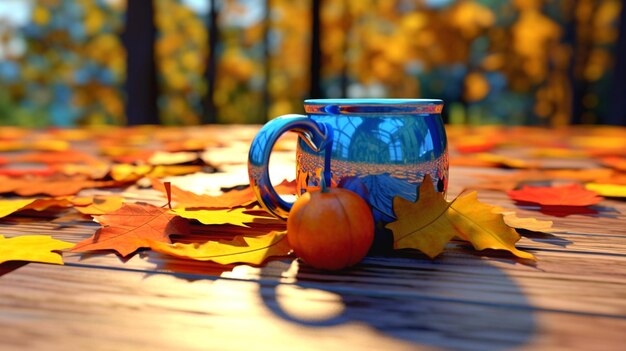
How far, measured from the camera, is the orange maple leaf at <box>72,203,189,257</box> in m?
0.67

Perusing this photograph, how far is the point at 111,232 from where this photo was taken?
707mm

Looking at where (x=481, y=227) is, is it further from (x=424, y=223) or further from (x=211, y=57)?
(x=211, y=57)

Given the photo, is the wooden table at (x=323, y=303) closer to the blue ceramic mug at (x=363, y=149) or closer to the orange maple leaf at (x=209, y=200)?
the blue ceramic mug at (x=363, y=149)

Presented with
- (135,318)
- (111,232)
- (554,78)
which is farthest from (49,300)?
(554,78)

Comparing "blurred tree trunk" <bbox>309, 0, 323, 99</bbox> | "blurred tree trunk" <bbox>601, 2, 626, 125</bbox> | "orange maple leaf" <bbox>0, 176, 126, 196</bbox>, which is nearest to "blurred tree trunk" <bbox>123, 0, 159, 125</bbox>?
"blurred tree trunk" <bbox>309, 0, 323, 99</bbox>

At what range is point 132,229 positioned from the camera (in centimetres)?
73

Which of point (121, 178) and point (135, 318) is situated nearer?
point (135, 318)

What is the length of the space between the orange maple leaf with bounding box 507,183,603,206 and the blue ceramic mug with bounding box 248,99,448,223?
1.25 feet

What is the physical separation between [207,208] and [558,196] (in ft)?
2.01

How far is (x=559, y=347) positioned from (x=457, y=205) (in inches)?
12.0

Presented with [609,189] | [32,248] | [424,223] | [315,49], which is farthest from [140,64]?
[424,223]

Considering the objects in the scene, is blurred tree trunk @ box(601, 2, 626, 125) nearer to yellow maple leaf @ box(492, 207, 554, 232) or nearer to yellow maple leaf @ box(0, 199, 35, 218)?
yellow maple leaf @ box(492, 207, 554, 232)

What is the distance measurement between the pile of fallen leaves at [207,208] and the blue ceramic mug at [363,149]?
3 centimetres

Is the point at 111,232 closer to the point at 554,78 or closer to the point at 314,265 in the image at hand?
the point at 314,265
